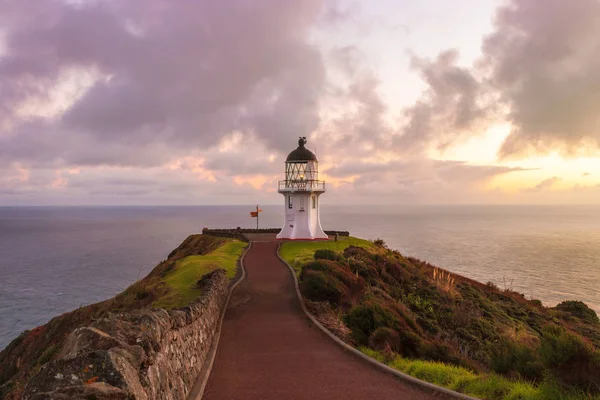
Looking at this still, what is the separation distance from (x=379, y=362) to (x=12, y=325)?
126ft

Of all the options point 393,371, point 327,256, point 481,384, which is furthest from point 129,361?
point 327,256

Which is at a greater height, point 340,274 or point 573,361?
point 573,361

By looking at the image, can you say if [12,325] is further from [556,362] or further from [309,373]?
[556,362]

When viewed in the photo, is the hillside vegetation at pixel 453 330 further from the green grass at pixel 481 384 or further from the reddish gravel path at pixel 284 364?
Answer: the reddish gravel path at pixel 284 364

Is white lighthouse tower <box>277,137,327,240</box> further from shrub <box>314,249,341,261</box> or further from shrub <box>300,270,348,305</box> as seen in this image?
shrub <box>300,270,348,305</box>

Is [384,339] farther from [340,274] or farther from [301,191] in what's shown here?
[301,191]

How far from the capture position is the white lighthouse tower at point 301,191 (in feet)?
132

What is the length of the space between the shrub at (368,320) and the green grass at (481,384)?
5.51ft

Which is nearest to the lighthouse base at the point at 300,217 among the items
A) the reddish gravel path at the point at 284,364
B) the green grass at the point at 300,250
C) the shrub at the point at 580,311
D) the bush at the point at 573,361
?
the green grass at the point at 300,250

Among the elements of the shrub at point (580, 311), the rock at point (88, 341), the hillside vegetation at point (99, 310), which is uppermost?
the rock at point (88, 341)

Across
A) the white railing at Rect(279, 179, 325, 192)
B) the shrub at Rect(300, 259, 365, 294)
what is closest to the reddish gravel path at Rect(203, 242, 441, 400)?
the shrub at Rect(300, 259, 365, 294)

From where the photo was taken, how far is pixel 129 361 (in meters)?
5.75

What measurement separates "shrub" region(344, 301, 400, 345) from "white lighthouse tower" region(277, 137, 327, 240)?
26106mm

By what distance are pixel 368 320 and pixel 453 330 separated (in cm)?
690
